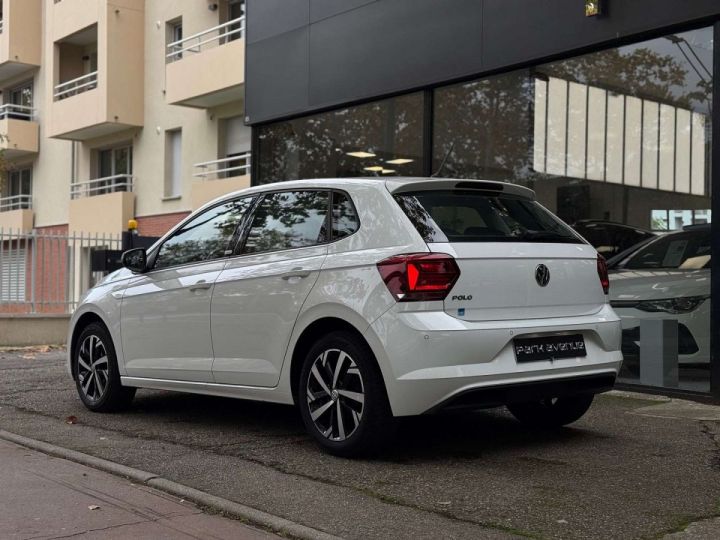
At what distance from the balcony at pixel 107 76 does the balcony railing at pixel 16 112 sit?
3545 millimetres

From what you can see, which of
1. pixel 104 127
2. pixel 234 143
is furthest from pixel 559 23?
pixel 104 127

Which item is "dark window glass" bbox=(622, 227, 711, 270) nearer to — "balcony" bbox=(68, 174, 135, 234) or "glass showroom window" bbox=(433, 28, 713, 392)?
"glass showroom window" bbox=(433, 28, 713, 392)

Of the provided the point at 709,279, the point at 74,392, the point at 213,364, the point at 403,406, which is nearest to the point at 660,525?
the point at 403,406

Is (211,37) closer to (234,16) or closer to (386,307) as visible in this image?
(234,16)

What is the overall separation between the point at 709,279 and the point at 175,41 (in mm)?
17256

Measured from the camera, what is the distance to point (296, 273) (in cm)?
574

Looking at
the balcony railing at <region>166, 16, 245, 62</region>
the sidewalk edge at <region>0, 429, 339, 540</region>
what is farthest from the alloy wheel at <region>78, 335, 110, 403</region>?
the balcony railing at <region>166, 16, 245, 62</region>

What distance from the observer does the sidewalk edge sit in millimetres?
4066

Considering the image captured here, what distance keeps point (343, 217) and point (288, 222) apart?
1.80 ft

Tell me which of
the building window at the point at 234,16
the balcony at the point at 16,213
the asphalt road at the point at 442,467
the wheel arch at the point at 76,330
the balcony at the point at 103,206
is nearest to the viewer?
the asphalt road at the point at 442,467

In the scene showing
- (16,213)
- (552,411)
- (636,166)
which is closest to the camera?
(552,411)

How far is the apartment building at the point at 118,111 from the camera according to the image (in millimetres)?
19844

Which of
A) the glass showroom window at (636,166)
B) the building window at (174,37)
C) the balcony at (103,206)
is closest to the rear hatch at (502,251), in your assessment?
the glass showroom window at (636,166)

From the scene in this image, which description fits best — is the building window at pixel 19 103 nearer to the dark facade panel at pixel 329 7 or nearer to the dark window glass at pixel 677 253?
the dark facade panel at pixel 329 7
